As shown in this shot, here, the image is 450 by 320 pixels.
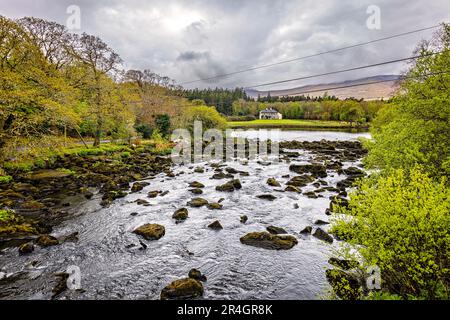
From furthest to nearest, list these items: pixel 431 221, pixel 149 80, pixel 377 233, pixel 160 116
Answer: pixel 149 80 < pixel 160 116 < pixel 377 233 < pixel 431 221

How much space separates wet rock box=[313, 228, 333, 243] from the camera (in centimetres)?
1040

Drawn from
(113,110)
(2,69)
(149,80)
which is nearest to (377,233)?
(2,69)

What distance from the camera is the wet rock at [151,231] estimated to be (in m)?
10.7

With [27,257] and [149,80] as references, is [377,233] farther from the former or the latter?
[149,80]

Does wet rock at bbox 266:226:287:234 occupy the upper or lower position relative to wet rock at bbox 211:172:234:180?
lower

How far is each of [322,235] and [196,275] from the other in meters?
6.10

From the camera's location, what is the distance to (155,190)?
1766 cm

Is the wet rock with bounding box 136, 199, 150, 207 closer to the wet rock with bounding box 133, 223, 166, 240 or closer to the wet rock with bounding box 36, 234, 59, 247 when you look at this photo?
the wet rock with bounding box 133, 223, 166, 240

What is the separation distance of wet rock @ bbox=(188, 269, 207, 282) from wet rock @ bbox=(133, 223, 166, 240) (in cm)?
334

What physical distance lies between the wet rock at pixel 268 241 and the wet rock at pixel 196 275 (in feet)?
9.53

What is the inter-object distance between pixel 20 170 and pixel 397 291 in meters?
26.0

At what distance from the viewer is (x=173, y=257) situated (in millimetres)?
9188

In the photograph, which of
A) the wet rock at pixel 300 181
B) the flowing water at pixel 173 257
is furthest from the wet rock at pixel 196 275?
the wet rock at pixel 300 181

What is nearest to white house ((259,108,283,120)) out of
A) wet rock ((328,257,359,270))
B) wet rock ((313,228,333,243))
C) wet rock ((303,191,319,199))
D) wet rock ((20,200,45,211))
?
wet rock ((303,191,319,199))
